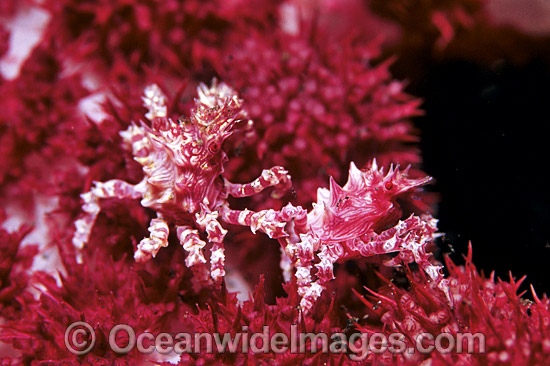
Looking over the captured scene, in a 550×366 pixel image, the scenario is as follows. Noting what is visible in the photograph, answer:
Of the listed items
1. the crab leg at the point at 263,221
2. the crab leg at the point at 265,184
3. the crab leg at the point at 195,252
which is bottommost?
the crab leg at the point at 195,252

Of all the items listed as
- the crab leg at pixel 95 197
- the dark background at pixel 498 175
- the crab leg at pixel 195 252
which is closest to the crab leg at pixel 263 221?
the crab leg at pixel 195 252

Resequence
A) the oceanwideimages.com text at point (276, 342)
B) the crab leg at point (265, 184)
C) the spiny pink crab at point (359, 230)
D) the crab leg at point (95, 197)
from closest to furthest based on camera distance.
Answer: the oceanwideimages.com text at point (276, 342)
the spiny pink crab at point (359, 230)
the crab leg at point (265, 184)
the crab leg at point (95, 197)

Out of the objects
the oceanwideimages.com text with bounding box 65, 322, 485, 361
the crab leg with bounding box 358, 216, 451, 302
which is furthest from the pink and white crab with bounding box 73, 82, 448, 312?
the oceanwideimages.com text with bounding box 65, 322, 485, 361

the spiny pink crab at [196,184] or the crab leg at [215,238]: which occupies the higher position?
the spiny pink crab at [196,184]

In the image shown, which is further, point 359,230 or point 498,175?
point 498,175

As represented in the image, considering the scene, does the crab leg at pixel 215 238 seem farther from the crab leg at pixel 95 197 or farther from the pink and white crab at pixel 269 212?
the crab leg at pixel 95 197

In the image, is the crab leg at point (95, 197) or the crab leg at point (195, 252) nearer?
the crab leg at point (195, 252)

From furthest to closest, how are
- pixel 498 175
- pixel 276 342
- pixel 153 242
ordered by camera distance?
pixel 498 175 < pixel 153 242 < pixel 276 342

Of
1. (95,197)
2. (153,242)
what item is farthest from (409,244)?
(95,197)

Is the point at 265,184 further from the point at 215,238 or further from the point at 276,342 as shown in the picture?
the point at 276,342
